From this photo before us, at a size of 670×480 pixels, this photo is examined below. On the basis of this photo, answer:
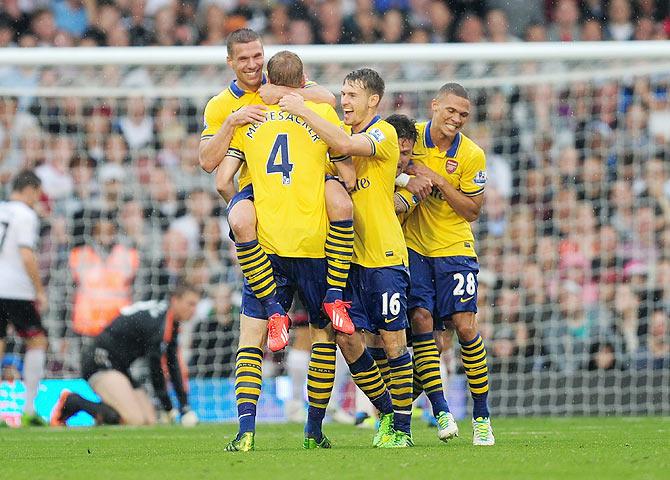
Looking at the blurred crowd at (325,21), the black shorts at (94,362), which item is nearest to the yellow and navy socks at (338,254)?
the black shorts at (94,362)

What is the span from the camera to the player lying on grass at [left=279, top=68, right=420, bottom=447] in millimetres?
7711

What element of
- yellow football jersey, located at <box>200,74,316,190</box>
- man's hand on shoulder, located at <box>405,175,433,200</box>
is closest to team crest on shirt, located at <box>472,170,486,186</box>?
man's hand on shoulder, located at <box>405,175,433,200</box>

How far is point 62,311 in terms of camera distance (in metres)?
14.9

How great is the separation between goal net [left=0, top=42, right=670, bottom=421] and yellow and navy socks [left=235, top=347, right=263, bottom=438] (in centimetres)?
584

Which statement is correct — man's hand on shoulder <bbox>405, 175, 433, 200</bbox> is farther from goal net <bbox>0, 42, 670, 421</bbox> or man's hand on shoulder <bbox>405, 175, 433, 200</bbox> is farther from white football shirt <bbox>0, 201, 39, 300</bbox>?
white football shirt <bbox>0, 201, 39, 300</bbox>

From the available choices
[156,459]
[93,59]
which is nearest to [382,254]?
[156,459]

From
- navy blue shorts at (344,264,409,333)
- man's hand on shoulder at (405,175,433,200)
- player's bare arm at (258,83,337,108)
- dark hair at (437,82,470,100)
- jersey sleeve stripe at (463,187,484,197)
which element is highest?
dark hair at (437,82,470,100)

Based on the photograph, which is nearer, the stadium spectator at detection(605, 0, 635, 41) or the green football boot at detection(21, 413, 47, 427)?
the green football boot at detection(21, 413, 47, 427)

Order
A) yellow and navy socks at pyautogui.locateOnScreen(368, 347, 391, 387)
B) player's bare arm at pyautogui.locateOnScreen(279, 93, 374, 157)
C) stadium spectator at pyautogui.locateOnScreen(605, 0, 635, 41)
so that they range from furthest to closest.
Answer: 1. stadium spectator at pyautogui.locateOnScreen(605, 0, 635, 41)
2. yellow and navy socks at pyautogui.locateOnScreen(368, 347, 391, 387)
3. player's bare arm at pyautogui.locateOnScreen(279, 93, 374, 157)

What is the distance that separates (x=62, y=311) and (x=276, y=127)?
26.8ft

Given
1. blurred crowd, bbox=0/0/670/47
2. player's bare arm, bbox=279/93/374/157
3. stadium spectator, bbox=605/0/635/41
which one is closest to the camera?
player's bare arm, bbox=279/93/374/157

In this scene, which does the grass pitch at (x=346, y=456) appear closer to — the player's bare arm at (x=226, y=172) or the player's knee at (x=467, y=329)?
the player's knee at (x=467, y=329)

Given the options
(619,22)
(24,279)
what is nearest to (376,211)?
(24,279)

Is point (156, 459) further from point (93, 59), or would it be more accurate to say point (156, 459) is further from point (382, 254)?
point (93, 59)
